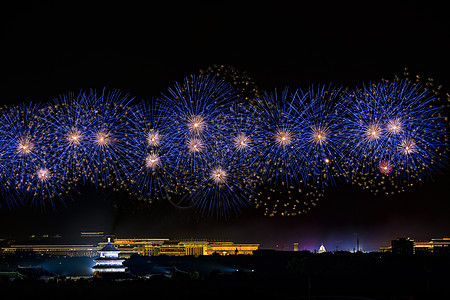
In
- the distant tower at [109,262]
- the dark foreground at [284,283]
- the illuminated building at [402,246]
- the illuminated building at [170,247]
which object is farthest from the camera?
the illuminated building at [170,247]

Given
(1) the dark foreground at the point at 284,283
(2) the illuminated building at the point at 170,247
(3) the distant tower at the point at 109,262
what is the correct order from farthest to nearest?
(2) the illuminated building at the point at 170,247 → (3) the distant tower at the point at 109,262 → (1) the dark foreground at the point at 284,283

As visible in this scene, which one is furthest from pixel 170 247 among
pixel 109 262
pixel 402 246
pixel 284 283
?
pixel 284 283

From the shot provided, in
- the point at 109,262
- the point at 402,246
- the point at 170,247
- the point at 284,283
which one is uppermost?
the point at 170,247

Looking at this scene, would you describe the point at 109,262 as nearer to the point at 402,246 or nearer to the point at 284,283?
the point at 284,283

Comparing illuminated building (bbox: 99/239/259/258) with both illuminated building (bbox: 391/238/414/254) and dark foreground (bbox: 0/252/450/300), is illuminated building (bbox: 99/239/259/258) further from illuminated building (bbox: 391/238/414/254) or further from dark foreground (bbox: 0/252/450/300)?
illuminated building (bbox: 391/238/414/254)

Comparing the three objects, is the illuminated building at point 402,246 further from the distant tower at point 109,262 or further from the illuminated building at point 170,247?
the illuminated building at point 170,247

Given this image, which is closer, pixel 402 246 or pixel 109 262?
pixel 109 262

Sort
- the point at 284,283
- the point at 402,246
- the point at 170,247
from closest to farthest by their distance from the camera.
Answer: the point at 284,283 → the point at 402,246 → the point at 170,247

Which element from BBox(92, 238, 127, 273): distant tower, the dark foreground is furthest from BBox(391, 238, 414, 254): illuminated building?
BBox(92, 238, 127, 273): distant tower

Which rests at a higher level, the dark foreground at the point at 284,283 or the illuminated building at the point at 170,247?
the illuminated building at the point at 170,247

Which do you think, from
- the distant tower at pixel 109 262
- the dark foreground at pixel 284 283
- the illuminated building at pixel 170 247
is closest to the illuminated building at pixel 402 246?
the dark foreground at pixel 284 283
